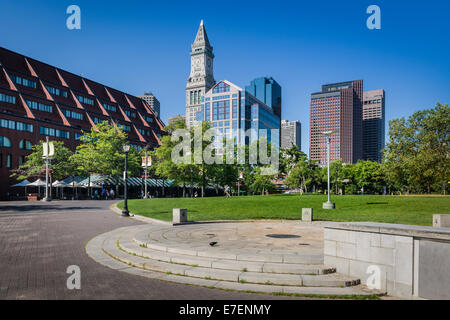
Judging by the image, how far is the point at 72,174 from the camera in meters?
50.0

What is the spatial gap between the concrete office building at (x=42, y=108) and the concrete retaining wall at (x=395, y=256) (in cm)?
5946

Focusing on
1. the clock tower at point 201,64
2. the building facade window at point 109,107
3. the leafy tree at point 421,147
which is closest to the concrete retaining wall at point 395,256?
the leafy tree at point 421,147

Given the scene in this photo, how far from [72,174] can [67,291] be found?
49.6m

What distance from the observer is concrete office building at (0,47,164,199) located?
178 feet

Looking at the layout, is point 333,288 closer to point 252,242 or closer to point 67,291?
point 252,242

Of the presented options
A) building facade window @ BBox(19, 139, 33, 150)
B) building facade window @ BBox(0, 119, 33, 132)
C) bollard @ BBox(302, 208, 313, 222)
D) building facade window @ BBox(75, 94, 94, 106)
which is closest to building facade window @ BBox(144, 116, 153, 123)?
building facade window @ BBox(75, 94, 94, 106)

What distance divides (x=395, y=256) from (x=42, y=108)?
239ft

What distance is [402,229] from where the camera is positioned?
5832 mm

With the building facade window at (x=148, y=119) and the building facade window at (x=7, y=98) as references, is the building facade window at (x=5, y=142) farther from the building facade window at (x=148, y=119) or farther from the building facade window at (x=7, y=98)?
the building facade window at (x=148, y=119)

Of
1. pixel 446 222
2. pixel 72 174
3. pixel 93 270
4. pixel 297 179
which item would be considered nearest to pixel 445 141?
pixel 297 179

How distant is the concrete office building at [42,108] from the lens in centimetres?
5428

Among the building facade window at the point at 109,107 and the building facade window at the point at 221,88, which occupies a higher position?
the building facade window at the point at 221,88

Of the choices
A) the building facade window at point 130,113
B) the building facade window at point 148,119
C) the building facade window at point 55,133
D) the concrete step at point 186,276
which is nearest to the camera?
the concrete step at point 186,276

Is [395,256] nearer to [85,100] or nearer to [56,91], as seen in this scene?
[56,91]
